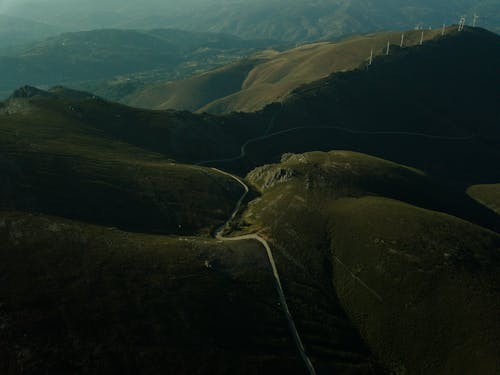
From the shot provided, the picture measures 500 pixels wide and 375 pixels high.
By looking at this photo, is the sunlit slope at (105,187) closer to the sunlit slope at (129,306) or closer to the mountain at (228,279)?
the mountain at (228,279)

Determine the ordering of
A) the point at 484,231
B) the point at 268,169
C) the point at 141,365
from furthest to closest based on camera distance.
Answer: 1. the point at 268,169
2. the point at 484,231
3. the point at 141,365

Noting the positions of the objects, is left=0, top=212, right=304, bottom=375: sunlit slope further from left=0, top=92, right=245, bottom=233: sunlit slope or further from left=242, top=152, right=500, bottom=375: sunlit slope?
left=0, top=92, right=245, bottom=233: sunlit slope

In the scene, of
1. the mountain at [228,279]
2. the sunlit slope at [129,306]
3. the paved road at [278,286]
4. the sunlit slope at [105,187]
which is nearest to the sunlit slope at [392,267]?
the mountain at [228,279]

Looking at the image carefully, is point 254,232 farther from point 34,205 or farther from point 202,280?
point 34,205

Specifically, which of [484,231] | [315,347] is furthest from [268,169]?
[315,347]

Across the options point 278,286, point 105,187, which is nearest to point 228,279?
point 278,286

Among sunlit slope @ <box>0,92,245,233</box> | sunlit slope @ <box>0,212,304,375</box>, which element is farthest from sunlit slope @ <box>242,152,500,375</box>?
sunlit slope @ <box>0,92,245,233</box>

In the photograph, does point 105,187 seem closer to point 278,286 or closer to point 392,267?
point 278,286
